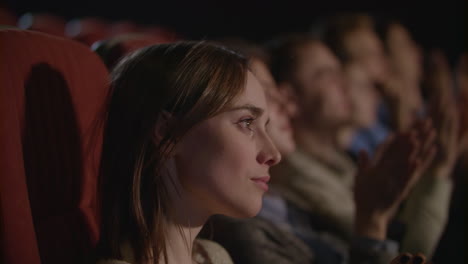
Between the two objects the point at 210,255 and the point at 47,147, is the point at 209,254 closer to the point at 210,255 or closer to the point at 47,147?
the point at 210,255

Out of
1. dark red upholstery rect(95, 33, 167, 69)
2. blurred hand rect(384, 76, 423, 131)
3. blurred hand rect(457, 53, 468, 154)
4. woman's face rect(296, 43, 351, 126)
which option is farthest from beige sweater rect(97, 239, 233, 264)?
blurred hand rect(384, 76, 423, 131)

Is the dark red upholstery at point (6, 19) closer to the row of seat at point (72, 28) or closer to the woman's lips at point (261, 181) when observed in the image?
the row of seat at point (72, 28)

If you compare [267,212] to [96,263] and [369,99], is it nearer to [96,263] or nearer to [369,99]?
[96,263]

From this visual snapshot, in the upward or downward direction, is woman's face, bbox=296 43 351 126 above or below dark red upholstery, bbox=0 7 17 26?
below

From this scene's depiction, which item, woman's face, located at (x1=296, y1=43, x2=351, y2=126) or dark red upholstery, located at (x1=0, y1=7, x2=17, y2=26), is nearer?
dark red upholstery, located at (x1=0, y1=7, x2=17, y2=26)

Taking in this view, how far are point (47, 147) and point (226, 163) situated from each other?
0.55ft

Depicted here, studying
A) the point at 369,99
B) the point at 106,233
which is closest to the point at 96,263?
the point at 106,233

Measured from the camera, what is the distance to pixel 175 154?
463 mm

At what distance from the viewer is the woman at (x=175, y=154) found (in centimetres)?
45

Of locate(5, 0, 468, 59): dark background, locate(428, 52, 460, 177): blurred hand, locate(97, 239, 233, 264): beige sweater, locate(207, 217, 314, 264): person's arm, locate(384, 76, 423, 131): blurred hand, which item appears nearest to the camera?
locate(97, 239, 233, 264): beige sweater

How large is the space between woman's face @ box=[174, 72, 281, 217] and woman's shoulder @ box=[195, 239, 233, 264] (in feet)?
0.26

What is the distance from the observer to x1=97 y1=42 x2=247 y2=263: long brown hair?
449mm

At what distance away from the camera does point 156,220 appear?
46 centimetres

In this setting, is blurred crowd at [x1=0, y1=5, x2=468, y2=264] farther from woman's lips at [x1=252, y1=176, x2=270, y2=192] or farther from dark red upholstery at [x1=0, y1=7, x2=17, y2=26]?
woman's lips at [x1=252, y1=176, x2=270, y2=192]
